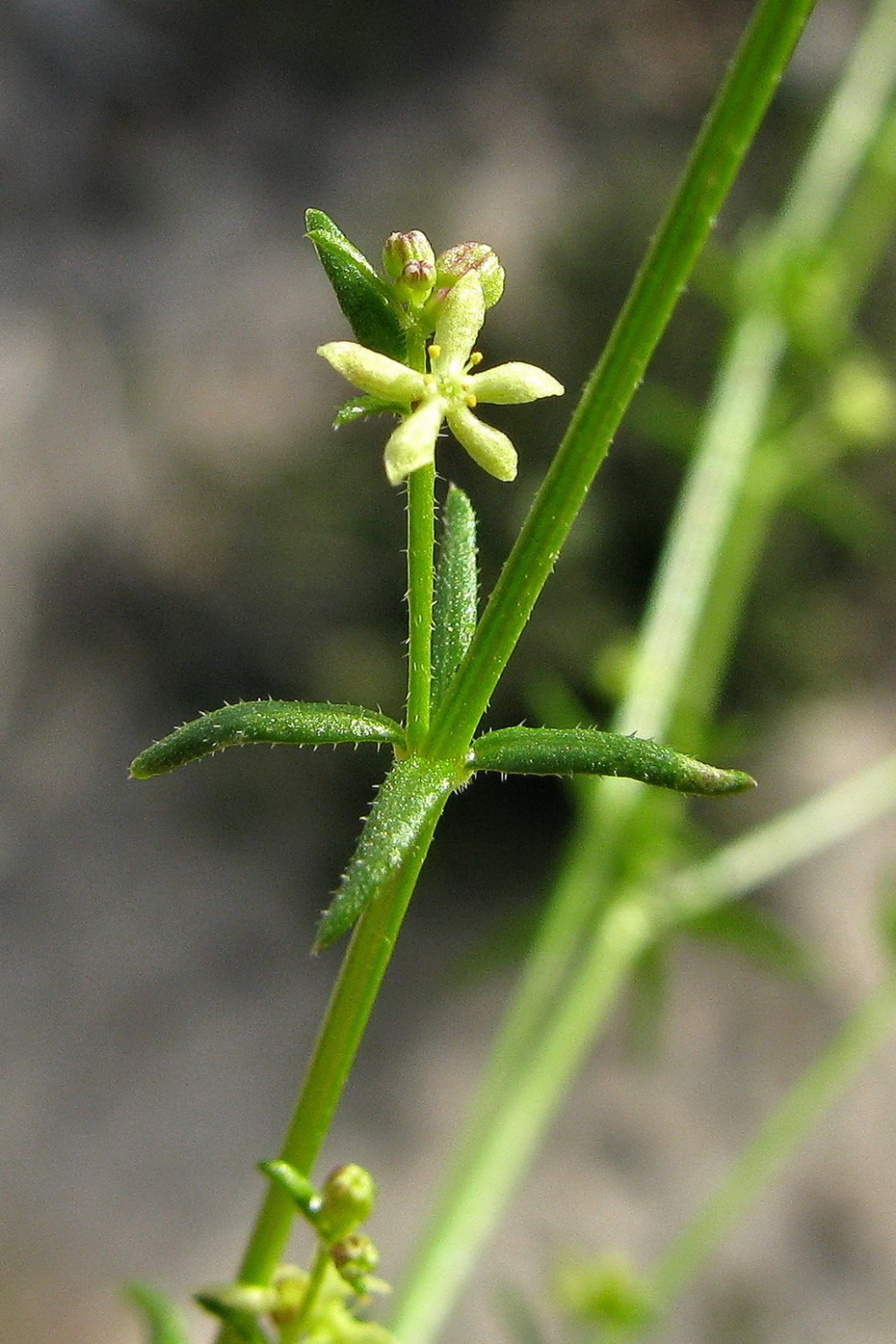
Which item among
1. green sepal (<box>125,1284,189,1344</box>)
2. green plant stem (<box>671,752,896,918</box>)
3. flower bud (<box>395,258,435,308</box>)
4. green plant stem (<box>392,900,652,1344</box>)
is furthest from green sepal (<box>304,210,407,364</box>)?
green plant stem (<box>671,752,896,918</box>)

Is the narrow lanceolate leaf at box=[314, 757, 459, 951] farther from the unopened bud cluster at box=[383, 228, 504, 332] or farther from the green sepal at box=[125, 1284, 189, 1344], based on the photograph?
the green sepal at box=[125, 1284, 189, 1344]

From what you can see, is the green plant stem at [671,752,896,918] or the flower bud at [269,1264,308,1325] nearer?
the flower bud at [269,1264,308,1325]

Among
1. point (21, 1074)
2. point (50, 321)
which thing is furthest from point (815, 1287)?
point (50, 321)

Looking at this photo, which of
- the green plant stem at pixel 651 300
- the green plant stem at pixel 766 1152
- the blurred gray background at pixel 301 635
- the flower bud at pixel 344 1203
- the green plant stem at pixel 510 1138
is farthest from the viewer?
the blurred gray background at pixel 301 635

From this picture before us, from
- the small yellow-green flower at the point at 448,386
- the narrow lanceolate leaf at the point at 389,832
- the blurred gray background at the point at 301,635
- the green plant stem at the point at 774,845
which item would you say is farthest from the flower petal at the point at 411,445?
the blurred gray background at the point at 301,635

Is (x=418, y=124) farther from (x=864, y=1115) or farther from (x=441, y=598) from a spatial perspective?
(x=441, y=598)

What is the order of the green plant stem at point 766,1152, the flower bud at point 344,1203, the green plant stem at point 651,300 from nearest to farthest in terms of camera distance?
the green plant stem at point 651,300 < the flower bud at point 344,1203 < the green plant stem at point 766,1152

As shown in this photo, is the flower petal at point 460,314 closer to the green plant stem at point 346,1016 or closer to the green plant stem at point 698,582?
the green plant stem at point 346,1016
